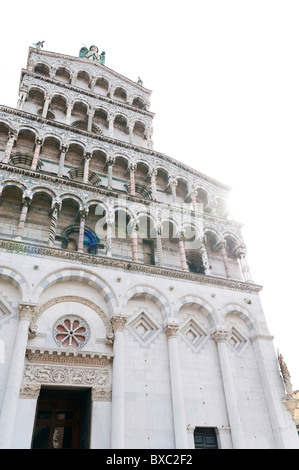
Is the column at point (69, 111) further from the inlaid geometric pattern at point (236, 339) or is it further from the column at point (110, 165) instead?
the inlaid geometric pattern at point (236, 339)

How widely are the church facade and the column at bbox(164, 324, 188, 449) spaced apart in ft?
0.13

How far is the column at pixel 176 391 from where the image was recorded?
1163 cm

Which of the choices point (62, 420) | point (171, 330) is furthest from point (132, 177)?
point (62, 420)

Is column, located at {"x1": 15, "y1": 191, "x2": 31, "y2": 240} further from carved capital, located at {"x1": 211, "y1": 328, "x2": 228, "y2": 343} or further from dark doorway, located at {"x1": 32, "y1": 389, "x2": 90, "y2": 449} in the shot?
carved capital, located at {"x1": 211, "y1": 328, "x2": 228, "y2": 343}

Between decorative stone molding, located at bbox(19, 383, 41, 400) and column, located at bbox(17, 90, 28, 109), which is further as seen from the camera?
column, located at bbox(17, 90, 28, 109)

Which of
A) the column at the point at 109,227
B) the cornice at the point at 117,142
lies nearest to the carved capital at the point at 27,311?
the column at the point at 109,227

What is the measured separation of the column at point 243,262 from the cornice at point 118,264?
794 millimetres

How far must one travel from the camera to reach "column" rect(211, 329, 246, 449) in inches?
493

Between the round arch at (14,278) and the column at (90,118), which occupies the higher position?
the column at (90,118)

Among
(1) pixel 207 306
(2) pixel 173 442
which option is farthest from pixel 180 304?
(2) pixel 173 442

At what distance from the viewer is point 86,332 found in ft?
42.2

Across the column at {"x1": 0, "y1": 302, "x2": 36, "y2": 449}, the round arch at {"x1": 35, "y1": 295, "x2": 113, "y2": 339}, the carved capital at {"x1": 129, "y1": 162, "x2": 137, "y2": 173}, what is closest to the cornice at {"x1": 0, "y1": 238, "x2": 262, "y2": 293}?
the round arch at {"x1": 35, "y1": 295, "x2": 113, "y2": 339}
